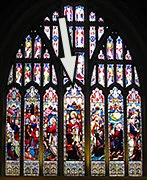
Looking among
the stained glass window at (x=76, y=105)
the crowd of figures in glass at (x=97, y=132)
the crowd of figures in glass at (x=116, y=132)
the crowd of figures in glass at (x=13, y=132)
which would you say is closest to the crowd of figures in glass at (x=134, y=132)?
the stained glass window at (x=76, y=105)

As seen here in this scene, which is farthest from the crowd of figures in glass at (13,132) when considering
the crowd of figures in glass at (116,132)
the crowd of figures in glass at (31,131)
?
the crowd of figures in glass at (116,132)

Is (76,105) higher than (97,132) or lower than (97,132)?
higher

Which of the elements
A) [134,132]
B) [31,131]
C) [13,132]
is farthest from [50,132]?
[134,132]

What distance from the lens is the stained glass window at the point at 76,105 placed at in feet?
37.7

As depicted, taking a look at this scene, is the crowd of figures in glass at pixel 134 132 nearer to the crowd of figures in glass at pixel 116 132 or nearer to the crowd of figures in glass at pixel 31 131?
the crowd of figures in glass at pixel 116 132

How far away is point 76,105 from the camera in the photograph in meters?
11.7

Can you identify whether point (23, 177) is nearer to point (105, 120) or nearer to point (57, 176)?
point (57, 176)

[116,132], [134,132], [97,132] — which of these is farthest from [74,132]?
[134,132]

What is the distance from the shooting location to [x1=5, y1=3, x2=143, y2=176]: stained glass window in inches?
453

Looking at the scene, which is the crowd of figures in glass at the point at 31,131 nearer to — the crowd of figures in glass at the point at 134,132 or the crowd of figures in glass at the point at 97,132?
the crowd of figures in glass at the point at 97,132

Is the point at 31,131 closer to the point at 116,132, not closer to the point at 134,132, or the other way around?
the point at 116,132

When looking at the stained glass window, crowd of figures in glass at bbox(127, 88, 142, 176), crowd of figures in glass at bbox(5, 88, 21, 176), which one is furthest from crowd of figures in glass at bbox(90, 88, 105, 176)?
crowd of figures in glass at bbox(5, 88, 21, 176)

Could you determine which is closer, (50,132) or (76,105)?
(50,132)

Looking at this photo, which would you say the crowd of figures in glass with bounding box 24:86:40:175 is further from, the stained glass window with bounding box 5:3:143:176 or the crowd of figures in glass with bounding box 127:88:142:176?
the crowd of figures in glass with bounding box 127:88:142:176
